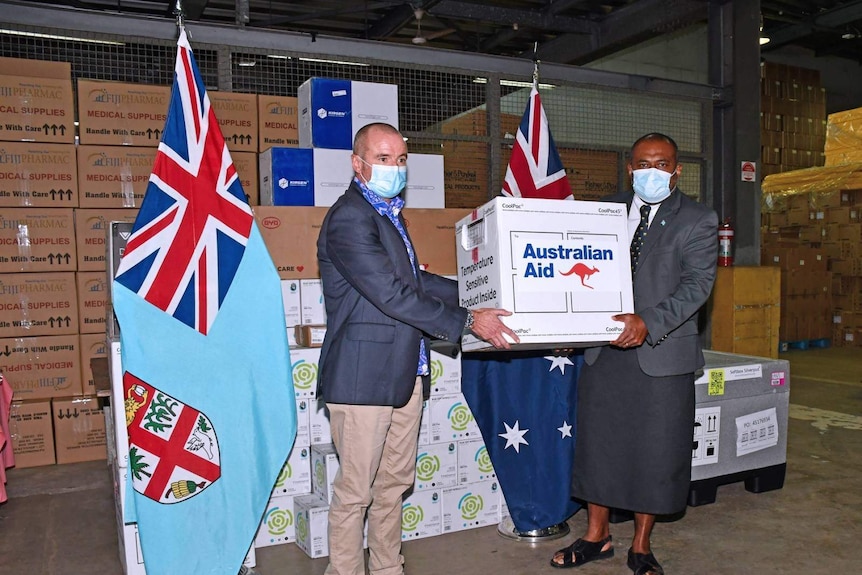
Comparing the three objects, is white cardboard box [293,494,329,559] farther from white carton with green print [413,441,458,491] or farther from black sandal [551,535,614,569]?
black sandal [551,535,614,569]

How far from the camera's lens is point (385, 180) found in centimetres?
244

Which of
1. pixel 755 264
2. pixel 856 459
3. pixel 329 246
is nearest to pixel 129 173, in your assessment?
pixel 329 246

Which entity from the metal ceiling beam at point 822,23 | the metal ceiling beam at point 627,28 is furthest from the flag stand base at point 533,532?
the metal ceiling beam at point 822,23

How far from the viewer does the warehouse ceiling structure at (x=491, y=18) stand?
6.64 metres

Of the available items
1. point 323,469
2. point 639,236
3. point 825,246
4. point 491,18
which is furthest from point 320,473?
point 825,246

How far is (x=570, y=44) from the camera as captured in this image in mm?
7930

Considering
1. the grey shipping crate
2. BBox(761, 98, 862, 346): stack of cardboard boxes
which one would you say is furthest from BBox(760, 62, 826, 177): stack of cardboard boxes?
the grey shipping crate

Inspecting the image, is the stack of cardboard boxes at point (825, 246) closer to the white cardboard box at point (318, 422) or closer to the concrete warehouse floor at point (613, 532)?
the concrete warehouse floor at point (613, 532)

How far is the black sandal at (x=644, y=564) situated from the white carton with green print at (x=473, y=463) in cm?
70

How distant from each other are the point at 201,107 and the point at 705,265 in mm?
2036

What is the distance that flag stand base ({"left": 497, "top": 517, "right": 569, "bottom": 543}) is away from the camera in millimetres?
3113

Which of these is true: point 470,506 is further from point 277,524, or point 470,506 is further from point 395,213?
point 395,213

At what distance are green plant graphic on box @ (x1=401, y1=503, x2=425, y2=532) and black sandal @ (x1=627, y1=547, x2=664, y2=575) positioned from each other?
90 cm

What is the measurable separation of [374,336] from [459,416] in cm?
103
